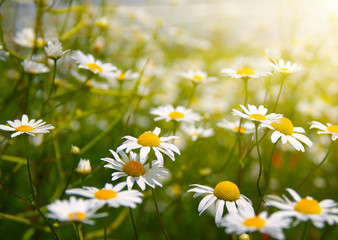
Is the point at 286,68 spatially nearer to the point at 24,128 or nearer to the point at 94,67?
the point at 94,67

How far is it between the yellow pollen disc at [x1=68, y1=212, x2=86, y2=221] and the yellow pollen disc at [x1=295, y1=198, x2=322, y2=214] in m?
0.41


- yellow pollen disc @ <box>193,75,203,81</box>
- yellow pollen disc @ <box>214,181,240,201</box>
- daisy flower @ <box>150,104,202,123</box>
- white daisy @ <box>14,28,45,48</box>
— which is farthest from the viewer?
white daisy @ <box>14,28,45,48</box>

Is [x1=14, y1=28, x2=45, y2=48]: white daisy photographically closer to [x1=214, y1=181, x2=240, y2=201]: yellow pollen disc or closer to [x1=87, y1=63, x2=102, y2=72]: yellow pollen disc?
[x1=87, y1=63, x2=102, y2=72]: yellow pollen disc

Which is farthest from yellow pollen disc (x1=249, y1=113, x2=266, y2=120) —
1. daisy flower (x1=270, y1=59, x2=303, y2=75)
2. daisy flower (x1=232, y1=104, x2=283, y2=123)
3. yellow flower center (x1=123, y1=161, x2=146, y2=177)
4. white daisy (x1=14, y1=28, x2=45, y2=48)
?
white daisy (x1=14, y1=28, x2=45, y2=48)

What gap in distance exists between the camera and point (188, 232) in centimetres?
175

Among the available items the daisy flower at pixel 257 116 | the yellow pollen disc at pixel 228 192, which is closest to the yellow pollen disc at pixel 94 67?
the daisy flower at pixel 257 116

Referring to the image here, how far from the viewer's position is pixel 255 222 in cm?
65

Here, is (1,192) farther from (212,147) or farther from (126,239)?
(212,147)

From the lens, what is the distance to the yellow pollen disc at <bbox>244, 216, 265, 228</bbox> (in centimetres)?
64

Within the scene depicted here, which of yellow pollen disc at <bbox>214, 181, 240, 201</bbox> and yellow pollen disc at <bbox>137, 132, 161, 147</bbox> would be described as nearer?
yellow pollen disc at <bbox>214, 181, 240, 201</bbox>

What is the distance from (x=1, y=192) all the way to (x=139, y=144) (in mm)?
710

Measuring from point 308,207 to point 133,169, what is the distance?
0.40 meters

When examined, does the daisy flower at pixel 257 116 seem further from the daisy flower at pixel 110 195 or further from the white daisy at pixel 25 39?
the white daisy at pixel 25 39

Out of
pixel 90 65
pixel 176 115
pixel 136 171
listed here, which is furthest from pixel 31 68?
pixel 136 171
